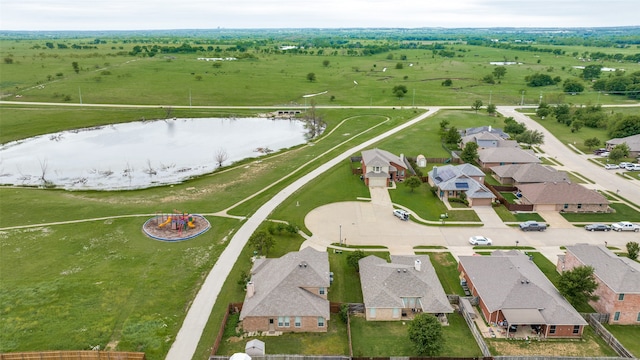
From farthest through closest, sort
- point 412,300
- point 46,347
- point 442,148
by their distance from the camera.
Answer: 1. point 442,148
2. point 412,300
3. point 46,347

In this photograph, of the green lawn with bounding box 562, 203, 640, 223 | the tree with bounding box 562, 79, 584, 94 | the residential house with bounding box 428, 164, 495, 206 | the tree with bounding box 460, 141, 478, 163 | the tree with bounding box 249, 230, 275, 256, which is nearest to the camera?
the tree with bounding box 249, 230, 275, 256

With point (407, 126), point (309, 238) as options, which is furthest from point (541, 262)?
point (407, 126)

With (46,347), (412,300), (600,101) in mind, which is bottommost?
(46,347)

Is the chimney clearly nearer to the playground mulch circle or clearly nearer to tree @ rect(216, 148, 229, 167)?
the playground mulch circle

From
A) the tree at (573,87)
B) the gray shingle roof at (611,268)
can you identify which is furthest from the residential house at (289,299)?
the tree at (573,87)

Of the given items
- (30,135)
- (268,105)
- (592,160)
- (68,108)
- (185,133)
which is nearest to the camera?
(592,160)

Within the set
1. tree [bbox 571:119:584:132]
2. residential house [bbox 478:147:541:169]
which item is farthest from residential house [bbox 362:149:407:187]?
tree [bbox 571:119:584:132]

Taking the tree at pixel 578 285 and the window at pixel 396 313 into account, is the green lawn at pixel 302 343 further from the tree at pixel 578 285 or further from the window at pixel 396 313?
the tree at pixel 578 285

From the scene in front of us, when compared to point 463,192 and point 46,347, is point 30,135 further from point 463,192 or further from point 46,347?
point 463,192
